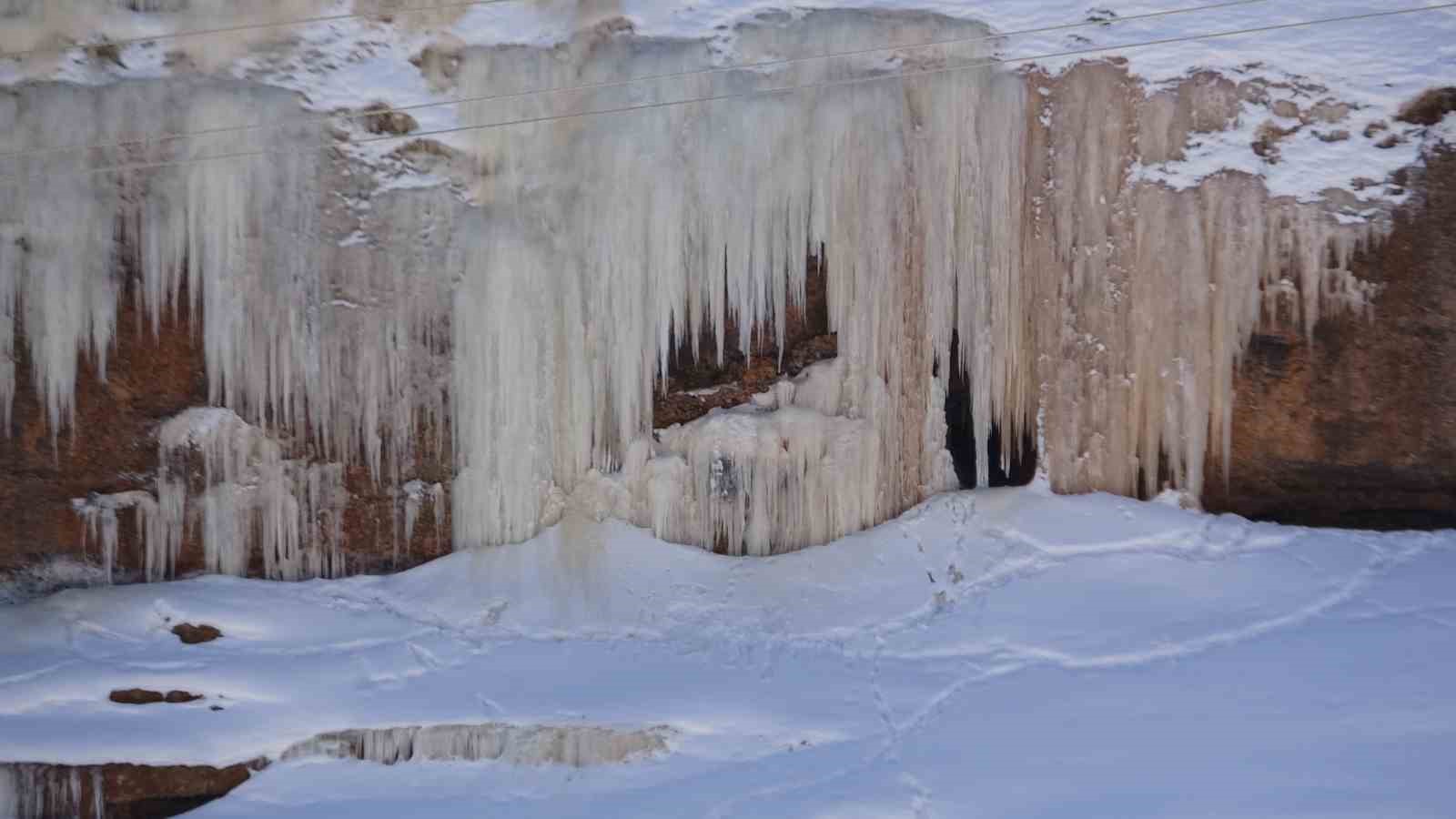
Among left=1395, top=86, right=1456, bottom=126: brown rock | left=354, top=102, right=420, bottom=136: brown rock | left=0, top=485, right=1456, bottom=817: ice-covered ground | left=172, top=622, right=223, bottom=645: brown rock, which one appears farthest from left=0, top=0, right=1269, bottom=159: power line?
left=172, top=622, right=223, bottom=645: brown rock

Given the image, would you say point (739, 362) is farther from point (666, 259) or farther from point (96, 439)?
point (96, 439)

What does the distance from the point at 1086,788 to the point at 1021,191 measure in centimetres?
275

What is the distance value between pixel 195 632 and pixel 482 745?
4.98 feet

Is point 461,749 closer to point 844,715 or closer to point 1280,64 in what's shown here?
point 844,715

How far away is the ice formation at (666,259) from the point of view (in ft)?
16.5

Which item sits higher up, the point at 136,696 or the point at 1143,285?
the point at 1143,285

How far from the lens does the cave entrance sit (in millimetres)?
5203

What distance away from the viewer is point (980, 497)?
205 inches

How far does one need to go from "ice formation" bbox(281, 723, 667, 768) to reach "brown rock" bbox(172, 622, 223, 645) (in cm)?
70

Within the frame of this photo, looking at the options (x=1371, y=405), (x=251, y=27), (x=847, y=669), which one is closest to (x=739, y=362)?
(x=847, y=669)

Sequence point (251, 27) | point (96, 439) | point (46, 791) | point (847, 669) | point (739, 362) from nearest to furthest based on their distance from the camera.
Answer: point (46, 791) → point (847, 669) → point (251, 27) → point (96, 439) → point (739, 362)

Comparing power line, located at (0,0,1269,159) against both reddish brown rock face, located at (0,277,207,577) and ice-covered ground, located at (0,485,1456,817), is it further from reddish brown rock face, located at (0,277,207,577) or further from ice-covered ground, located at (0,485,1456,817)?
ice-covered ground, located at (0,485,1456,817)

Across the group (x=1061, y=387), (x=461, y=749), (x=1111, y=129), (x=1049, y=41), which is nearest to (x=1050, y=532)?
(x=1061, y=387)

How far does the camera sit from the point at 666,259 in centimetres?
511
